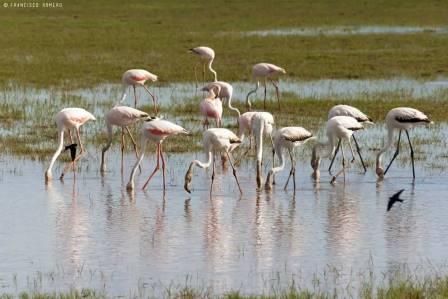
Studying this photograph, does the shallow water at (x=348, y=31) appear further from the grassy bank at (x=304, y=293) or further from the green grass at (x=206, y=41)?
the grassy bank at (x=304, y=293)

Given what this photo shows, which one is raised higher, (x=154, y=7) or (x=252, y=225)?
(x=154, y=7)

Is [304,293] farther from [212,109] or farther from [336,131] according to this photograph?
[212,109]

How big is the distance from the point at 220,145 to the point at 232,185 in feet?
2.23

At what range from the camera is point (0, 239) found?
9.70 metres

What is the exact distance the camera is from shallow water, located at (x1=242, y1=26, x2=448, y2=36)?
3600 cm

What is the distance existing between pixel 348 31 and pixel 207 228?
2766 centimetres

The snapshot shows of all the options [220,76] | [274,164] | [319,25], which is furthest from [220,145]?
[319,25]

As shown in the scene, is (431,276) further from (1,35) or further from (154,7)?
(154,7)

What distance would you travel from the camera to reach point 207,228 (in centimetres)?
1030

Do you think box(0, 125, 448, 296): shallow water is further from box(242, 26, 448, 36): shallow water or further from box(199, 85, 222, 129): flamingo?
box(242, 26, 448, 36): shallow water

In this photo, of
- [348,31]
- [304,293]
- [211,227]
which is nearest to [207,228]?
[211,227]

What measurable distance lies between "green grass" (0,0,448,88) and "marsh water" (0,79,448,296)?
9.58m

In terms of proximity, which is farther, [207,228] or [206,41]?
[206,41]

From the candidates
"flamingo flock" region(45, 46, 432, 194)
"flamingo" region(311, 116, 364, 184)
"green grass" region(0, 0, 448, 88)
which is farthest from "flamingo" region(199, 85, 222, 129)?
"green grass" region(0, 0, 448, 88)
